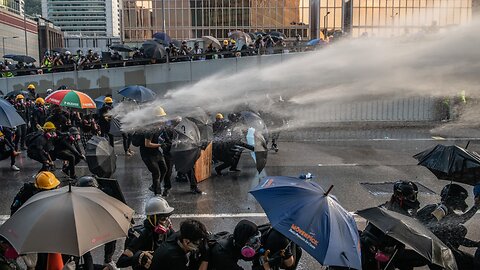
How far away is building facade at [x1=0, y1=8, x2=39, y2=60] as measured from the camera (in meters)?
69.4

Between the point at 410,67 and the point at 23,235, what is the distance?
9130mm

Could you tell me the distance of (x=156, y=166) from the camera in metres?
8.38

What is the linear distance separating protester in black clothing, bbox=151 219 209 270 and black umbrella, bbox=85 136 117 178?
4.69m

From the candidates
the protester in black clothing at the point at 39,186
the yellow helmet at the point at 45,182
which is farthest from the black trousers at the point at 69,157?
the yellow helmet at the point at 45,182

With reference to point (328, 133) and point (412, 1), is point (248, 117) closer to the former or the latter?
point (328, 133)

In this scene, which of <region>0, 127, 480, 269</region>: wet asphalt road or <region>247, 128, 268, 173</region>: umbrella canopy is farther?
<region>247, 128, 268, 173</region>: umbrella canopy

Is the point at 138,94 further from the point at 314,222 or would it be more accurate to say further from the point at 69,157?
the point at 314,222

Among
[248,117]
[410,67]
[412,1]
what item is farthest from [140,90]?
[412,1]

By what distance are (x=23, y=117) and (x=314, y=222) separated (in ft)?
42.7

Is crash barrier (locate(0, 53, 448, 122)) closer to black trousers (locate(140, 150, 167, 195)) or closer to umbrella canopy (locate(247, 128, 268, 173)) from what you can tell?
umbrella canopy (locate(247, 128, 268, 173))

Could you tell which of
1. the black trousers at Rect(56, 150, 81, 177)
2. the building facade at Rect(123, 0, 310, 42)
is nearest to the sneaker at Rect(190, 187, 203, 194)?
the black trousers at Rect(56, 150, 81, 177)

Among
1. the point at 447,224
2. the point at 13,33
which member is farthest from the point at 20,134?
the point at 13,33

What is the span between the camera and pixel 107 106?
13.1 meters

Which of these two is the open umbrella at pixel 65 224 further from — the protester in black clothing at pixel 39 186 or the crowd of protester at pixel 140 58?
the crowd of protester at pixel 140 58
